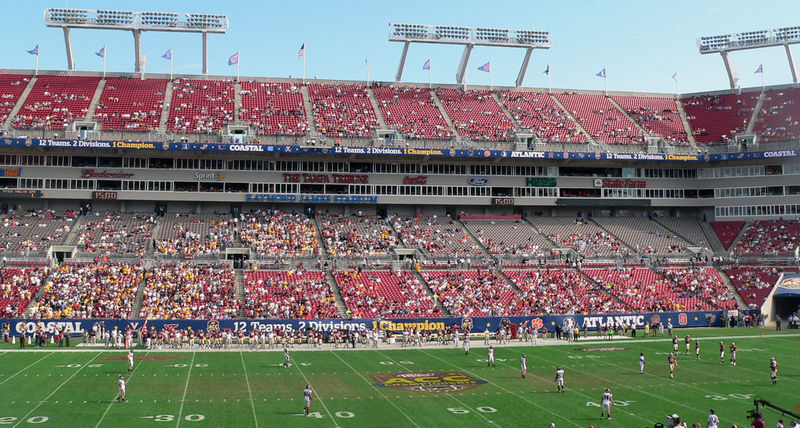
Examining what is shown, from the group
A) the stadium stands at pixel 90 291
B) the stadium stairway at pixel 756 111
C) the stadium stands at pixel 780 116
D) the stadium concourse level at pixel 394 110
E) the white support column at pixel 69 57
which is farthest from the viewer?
the stadium stairway at pixel 756 111

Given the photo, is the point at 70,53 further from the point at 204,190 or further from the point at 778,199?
the point at 778,199

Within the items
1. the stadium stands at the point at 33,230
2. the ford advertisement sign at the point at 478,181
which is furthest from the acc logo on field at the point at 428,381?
the ford advertisement sign at the point at 478,181


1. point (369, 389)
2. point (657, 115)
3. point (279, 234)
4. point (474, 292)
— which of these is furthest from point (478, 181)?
point (369, 389)

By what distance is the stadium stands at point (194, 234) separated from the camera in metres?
61.6

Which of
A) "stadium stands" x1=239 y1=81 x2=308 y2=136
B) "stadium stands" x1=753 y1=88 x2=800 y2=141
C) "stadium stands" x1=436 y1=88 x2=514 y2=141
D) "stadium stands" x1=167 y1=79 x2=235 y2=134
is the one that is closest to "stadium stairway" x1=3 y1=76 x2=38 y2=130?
"stadium stands" x1=167 y1=79 x2=235 y2=134

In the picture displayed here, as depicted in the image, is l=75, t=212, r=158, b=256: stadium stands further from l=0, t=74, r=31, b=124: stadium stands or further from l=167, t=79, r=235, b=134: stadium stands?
l=0, t=74, r=31, b=124: stadium stands

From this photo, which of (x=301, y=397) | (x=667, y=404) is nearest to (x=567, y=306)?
(x=667, y=404)

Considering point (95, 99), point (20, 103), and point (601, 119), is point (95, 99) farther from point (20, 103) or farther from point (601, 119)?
point (601, 119)

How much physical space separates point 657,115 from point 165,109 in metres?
54.9

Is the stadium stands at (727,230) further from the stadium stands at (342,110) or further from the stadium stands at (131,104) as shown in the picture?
the stadium stands at (131,104)

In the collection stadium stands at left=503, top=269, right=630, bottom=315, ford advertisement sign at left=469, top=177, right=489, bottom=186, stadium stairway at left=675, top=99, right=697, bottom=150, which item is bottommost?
stadium stands at left=503, top=269, right=630, bottom=315

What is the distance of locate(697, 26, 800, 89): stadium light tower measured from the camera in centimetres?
8281

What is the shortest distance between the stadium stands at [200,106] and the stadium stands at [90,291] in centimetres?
1830

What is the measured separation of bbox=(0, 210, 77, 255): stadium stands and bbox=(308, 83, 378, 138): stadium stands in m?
25.4
